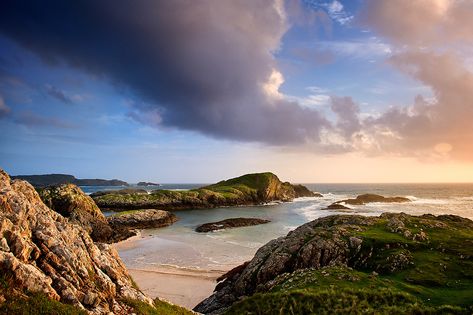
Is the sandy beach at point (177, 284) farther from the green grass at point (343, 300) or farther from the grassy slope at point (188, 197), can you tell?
the grassy slope at point (188, 197)

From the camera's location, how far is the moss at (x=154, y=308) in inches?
720

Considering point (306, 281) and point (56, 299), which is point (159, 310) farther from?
point (306, 281)

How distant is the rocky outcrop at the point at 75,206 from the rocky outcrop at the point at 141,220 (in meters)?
7.89

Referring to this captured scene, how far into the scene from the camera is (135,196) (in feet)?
464

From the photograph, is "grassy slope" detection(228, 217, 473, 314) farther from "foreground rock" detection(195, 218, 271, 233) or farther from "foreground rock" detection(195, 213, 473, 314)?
"foreground rock" detection(195, 218, 271, 233)

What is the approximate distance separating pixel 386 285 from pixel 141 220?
8066cm

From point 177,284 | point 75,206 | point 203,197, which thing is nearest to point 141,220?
point 75,206

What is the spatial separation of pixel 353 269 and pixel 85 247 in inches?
863

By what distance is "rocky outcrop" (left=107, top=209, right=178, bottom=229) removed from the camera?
9086 cm

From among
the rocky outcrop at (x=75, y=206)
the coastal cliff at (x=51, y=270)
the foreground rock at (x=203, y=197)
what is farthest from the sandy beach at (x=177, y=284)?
the foreground rock at (x=203, y=197)

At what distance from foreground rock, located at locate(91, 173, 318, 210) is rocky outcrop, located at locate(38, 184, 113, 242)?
45.9 meters

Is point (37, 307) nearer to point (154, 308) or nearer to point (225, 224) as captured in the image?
point (154, 308)

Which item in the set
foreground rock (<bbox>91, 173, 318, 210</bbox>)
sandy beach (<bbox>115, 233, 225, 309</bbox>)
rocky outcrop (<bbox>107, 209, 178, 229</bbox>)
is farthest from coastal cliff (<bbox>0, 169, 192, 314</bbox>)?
foreground rock (<bbox>91, 173, 318, 210</bbox>)

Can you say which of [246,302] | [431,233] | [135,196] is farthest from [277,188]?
[246,302]
